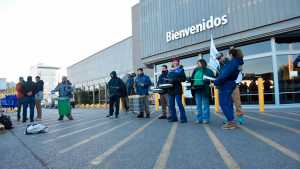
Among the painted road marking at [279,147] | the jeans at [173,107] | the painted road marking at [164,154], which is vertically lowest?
the painted road marking at [164,154]

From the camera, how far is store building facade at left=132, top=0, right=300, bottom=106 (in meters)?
15.4

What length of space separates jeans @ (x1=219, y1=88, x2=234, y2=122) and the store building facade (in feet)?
26.6

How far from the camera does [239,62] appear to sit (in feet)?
23.4

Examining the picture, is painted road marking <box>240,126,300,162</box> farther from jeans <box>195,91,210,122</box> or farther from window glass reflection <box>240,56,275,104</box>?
window glass reflection <box>240,56,275,104</box>

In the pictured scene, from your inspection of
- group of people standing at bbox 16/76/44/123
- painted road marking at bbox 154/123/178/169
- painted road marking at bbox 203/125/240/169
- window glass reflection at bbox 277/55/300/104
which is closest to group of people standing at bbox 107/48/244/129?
painted road marking at bbox 203/125/240/169

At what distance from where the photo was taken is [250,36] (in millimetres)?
16500

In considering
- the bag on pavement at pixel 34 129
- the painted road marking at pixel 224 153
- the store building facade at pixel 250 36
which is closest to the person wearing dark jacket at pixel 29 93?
the bag on pavement at pixel 34 129

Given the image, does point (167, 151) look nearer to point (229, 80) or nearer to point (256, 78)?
point (229, 80)

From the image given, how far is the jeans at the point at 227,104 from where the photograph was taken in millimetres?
7113

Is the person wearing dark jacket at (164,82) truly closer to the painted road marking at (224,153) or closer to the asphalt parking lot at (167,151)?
the asphalt parking lot at (167,151)

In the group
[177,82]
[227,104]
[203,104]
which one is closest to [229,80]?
[227,104]

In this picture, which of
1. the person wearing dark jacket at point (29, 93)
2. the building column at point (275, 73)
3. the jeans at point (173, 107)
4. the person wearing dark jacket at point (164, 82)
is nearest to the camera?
the jeans at point (173, 107)

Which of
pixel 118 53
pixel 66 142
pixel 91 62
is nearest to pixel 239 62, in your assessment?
A: pixel 66 142

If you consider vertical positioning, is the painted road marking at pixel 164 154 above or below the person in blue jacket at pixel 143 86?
below
